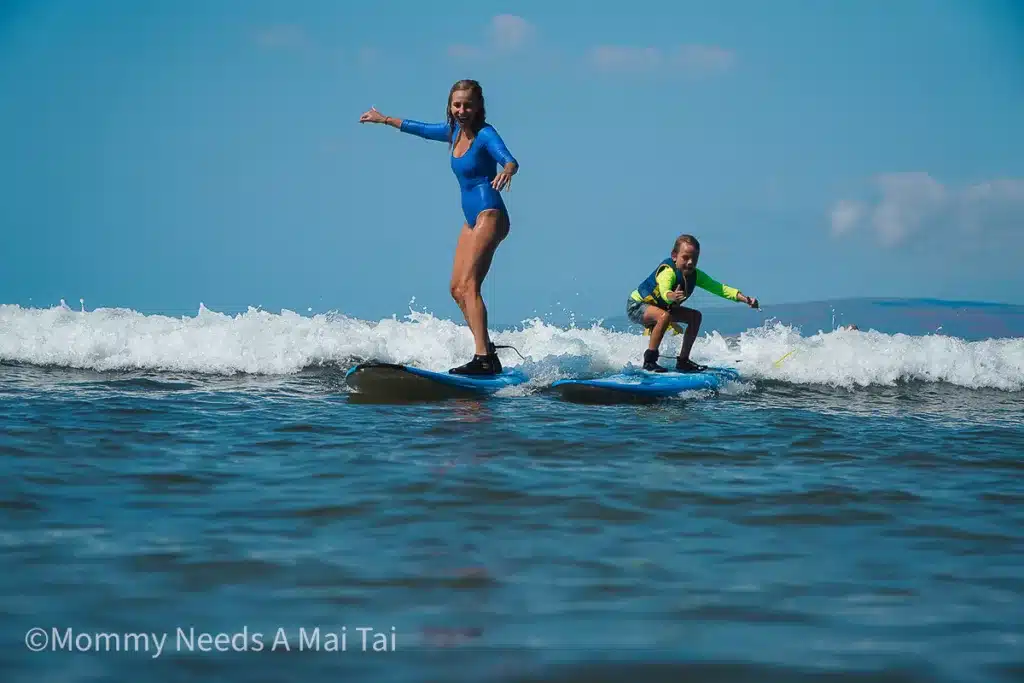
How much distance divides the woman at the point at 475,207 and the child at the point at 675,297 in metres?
1.82

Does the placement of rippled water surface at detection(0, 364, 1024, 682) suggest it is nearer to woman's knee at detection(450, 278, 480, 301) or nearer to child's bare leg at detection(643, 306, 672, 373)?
woman's knee at detection(450, 278, 480, 301)

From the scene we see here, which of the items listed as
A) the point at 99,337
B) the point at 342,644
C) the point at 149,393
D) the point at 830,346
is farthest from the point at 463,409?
the point at 830,346

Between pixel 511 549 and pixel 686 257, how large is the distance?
6239 millimetres

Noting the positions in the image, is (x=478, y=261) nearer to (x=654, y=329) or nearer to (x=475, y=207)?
(x=475, y=207)

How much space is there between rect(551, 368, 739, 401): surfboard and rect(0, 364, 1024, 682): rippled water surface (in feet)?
5.49

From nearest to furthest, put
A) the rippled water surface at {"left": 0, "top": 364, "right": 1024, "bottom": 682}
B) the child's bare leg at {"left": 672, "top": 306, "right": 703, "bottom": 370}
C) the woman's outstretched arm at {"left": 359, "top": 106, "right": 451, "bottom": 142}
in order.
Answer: the rippled water surface at {"left": 0, "top": 364, "right": 1024, "bottom": 682}, the woman's outstretched arm at {"left": 359, "top": 106, "right": 451, "bottom": 142}, the child's bare leg at {"left": 672, "top": 306, "right": 703, "bottom": 370}

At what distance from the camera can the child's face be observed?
9.01m

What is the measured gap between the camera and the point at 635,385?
797 cm

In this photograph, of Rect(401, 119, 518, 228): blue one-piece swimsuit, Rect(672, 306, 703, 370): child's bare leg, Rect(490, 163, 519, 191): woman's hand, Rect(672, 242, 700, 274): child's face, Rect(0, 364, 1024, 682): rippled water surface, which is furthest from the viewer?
Rect(672, 306, 703, 370): child's bare leg

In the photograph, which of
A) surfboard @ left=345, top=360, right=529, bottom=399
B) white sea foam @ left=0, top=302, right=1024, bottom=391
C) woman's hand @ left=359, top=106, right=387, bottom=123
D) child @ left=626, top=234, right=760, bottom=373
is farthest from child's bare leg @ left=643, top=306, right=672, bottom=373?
woman's hand @ left=359, top=106, right=387, bottom=123

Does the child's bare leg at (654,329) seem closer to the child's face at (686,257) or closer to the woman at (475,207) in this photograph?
the child's face at (686,257)

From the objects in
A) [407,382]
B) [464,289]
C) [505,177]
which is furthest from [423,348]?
[505,177]

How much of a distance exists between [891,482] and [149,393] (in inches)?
227

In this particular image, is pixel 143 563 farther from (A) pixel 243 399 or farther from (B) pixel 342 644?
(A) pixel 243 399
